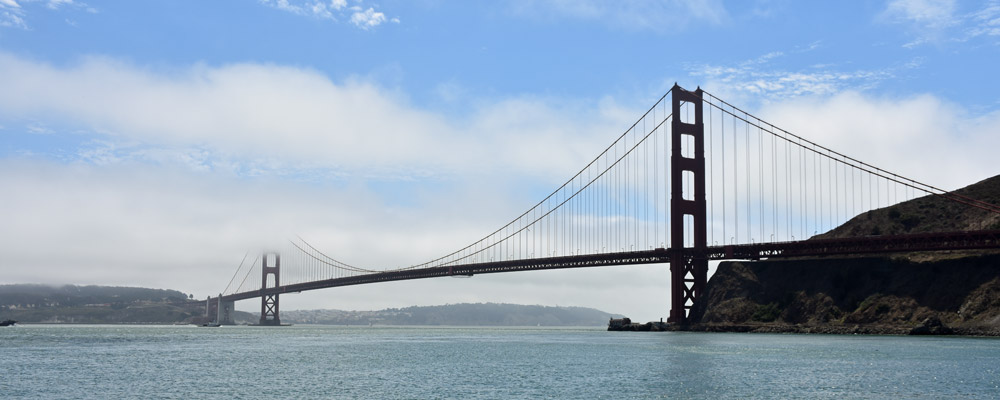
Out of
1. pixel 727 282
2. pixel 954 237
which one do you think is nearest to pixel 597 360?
pixel 954 237

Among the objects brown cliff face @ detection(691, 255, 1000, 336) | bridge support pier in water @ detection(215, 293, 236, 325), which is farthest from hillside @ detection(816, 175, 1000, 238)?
bridge support pier in water @ detection(215, 293, 236, 325)

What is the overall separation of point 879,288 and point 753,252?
11500mm

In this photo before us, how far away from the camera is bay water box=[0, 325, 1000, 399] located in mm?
33500

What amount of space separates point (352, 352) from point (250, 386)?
2525 centimetres

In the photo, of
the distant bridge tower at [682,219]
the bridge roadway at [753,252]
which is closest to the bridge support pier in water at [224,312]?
the bridge roadway at [753,252]

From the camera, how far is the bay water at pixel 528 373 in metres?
33.5

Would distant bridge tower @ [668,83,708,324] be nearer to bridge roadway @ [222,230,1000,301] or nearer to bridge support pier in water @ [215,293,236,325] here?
bridge roadway @ [222,230,1000,301]

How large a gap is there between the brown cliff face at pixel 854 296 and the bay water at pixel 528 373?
15695 millimetres

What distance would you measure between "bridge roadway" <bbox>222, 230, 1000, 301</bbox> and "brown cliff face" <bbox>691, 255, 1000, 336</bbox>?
512 cm

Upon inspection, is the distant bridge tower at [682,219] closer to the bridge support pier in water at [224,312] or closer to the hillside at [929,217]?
the hillside at [929,217]

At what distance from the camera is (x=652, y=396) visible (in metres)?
32.0

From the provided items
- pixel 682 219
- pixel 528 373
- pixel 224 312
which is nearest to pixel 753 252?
pixel 682 219

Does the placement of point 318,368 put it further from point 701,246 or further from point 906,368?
point 701,246

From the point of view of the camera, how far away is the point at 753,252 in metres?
86.4
